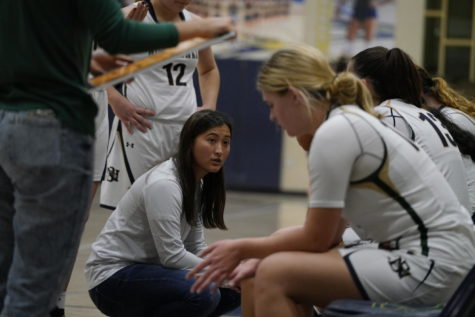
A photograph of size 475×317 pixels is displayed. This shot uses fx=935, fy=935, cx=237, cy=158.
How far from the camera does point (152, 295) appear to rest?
3785 mm

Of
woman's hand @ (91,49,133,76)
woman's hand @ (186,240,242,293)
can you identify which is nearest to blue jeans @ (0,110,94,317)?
woman's hand @ (91,49,133,76)

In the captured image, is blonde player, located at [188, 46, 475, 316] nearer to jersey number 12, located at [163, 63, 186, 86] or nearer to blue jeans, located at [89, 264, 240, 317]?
blue jeans, located at [89, 264, 240, 317]

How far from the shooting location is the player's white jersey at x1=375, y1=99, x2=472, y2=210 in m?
3.69

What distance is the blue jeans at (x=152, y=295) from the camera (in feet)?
12.3

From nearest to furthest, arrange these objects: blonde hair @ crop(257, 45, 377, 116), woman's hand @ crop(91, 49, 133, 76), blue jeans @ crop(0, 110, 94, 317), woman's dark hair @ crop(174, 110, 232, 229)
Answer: blue jeans @ crop(0, 110, 94, 317) < woman's hand @ crop(91, 49, 133, 76) < blonde hair @ crop(257, 45, 377, 116) < woman's dark hair @ crop(174, 110, 232, 229)

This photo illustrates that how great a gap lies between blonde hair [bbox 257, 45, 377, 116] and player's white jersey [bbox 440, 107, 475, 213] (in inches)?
54.6

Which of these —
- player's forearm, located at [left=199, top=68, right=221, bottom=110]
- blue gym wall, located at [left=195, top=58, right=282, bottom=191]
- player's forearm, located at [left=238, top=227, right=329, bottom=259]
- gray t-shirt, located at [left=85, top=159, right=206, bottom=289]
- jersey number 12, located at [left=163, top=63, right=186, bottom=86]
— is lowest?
blue gym wall, located at [left=195, top=58, right=282, bottom=191]

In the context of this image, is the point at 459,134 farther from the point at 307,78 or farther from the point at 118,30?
the point at 118,30

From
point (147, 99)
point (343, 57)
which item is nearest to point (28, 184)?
point (147, 99)

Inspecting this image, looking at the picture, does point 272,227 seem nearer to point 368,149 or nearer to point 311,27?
point 311,27

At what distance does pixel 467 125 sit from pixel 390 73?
54cm

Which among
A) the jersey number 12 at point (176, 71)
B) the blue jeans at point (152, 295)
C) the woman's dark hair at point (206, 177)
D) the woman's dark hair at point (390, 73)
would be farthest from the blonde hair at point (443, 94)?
the blue jeans at point (152, 295)

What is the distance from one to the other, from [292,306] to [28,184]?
0.88 meters

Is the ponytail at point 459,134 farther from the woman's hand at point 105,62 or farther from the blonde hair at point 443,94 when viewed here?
the woman's hand at point 105,62
